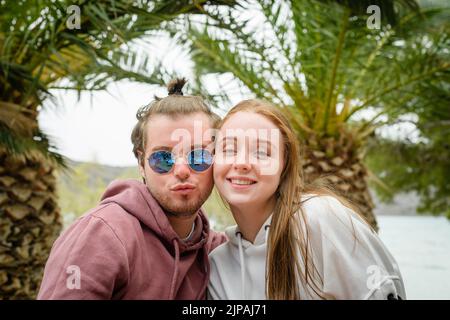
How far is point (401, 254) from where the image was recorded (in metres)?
6.03

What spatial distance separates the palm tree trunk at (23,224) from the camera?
3.36m

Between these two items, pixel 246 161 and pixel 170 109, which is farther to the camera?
pixel 170 109

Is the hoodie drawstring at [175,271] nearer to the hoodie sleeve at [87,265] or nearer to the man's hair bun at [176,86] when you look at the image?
the hoodie sleeve at [87,265]

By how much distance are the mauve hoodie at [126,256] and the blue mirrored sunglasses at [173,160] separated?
13 cm

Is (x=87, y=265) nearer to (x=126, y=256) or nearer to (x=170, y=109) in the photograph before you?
(x=126, y=256)

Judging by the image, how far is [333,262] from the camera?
5.02 feet

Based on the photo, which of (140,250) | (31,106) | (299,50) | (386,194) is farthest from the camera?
(386,194)

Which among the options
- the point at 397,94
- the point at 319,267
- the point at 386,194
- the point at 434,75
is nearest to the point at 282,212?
the point at 319,267

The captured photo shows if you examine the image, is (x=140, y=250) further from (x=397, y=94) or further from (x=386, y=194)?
(x=386, y=194)

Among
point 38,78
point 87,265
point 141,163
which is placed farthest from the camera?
point 38,78

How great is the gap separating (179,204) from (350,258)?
2.07 ft

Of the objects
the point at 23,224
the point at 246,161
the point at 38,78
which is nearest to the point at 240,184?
the point at 246,161

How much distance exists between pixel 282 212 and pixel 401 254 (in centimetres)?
500

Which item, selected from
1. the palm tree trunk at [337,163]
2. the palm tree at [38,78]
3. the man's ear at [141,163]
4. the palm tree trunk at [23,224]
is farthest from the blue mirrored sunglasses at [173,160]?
the palm tree trunk at [337,163]
